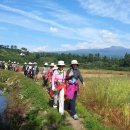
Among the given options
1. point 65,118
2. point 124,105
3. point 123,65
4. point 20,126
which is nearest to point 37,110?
point 20,126

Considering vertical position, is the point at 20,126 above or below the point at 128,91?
below

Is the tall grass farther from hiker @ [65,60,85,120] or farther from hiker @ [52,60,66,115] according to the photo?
hiker @ [52,60,66,115]

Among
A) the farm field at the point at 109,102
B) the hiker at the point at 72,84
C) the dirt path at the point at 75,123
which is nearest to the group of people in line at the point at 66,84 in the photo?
the hiker at the point at 72,84

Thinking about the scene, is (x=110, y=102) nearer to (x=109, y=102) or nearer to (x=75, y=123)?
(x=109, y=102)

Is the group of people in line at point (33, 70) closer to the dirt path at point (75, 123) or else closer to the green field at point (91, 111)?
the green field at point (91, 111)

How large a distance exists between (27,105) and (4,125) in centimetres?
191

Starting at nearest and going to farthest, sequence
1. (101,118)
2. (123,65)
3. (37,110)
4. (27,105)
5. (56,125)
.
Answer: (56,125), (101,118), (37,110), (27,105), (123,65)

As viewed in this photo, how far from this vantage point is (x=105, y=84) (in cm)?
2042

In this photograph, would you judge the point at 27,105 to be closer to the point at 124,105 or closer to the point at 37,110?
the point at 37,110

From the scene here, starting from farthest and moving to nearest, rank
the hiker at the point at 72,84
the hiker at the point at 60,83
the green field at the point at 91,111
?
the hiker at the point at 60,83 → the hiker at the point at 72,84 → the green field at the point at 91,111

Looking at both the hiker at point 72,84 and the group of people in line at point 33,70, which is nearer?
the hiker at point 72,84

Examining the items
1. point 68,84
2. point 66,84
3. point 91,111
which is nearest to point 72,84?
point 68,84

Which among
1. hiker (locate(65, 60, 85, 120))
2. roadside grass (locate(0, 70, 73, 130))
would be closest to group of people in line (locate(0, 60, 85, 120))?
hiker (locate(65, 60, 85, 120))

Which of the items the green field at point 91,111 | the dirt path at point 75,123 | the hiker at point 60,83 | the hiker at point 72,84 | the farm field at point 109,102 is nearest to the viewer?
the dirt path at point 75,123
